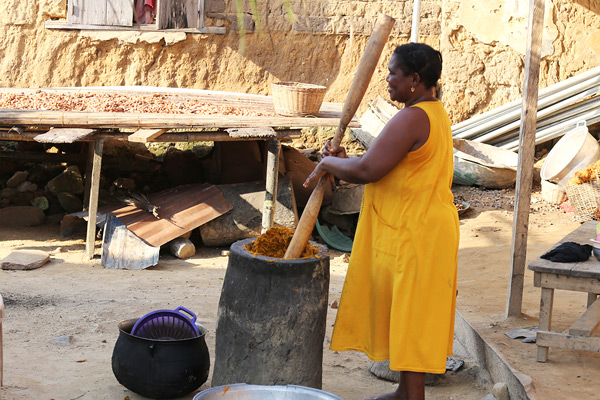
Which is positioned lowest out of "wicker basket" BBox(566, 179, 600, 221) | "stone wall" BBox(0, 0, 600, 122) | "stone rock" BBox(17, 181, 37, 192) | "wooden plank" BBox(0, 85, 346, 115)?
"stone rock" BBox(17, 181, 37, 192)

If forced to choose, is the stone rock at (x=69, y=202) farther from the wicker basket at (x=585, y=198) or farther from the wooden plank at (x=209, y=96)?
the wicker basket at (x=585, y=198)

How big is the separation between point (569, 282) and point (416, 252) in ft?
3.84

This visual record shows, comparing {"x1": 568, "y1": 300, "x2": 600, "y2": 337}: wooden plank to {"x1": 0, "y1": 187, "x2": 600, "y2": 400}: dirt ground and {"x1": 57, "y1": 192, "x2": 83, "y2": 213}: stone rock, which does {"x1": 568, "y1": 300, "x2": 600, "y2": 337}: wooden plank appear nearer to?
{"x1": 0, "y1": 187, "x2": 600, "y2": 400}: dirt ground

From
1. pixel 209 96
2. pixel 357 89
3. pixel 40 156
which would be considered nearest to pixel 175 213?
pixel 209 96

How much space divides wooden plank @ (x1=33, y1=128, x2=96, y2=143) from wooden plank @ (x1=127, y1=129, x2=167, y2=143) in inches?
18.2

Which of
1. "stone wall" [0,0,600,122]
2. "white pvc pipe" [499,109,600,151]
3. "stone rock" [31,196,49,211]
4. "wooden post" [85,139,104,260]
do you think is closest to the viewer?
"wooden post" [85,139,104,260]

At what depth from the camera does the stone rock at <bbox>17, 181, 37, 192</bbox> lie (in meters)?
9.76

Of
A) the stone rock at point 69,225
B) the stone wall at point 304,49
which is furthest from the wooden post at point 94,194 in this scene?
the stone wall at point 304,49

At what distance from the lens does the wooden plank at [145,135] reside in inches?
283

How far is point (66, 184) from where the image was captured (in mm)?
9758

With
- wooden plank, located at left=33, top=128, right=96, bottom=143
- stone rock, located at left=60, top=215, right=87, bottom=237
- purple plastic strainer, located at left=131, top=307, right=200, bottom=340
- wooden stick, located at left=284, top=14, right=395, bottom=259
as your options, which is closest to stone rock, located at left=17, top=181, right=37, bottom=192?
stone rock, located at left=60, top=215, right=87, bottom=237

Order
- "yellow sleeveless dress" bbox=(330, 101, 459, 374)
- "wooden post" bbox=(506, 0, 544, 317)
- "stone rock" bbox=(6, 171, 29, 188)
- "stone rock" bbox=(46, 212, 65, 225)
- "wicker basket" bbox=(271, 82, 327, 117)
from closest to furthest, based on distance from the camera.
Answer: "yellow sleeveless dress" bbox=(330, 101, 459, 374) → "wooden post" bbox=(506, 0, 544, 317) → "wicker basket" bbox=(271, 82, 327, 117) → "stone rock" bbox=(46, 212, 65, 225) → "stone rock" bbox=(6, 171, 29, 188)

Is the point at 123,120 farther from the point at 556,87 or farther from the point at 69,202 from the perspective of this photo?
the point at 556,87

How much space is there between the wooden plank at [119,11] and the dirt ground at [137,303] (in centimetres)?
376
